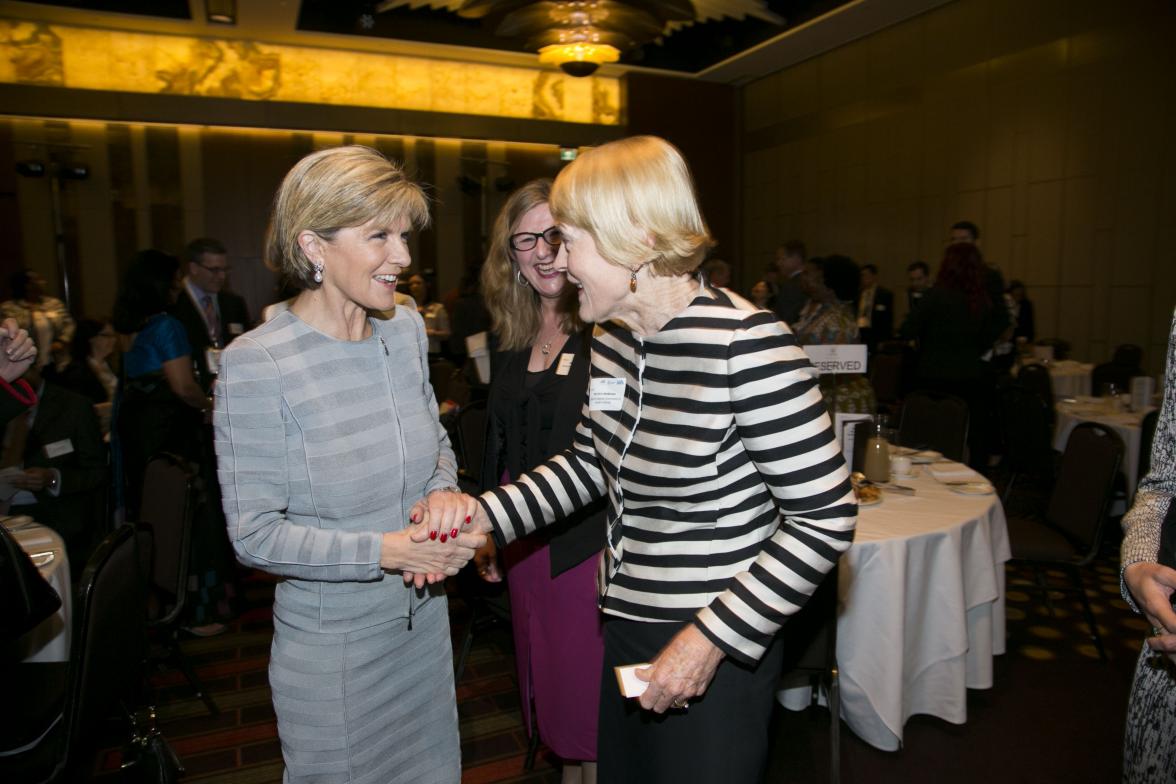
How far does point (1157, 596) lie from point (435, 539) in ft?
4.13

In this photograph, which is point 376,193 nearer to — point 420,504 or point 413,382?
point 413,382

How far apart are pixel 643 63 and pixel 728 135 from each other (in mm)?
2032

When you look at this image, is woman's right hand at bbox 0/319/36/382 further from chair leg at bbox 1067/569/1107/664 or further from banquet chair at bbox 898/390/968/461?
chair leg at bbox 1067/569/1107/664

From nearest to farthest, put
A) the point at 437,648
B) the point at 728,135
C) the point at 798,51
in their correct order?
the point at 437,648 < the point at 798,51 < the point at 728,135

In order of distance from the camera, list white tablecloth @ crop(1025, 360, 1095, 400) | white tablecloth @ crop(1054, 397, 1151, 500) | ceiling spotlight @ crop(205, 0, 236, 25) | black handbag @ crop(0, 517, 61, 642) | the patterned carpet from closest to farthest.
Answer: black handbag @ crop(0, 517, 61, 642)
the patterned carpet
white tablecloth @ crop(1054, 397, 1151, 500)
white tablecloth @ crop(1025, 360, 1095, 400)
ceiling spotlight @ crop(205, 0, 236, 25)

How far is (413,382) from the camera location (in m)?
1.71

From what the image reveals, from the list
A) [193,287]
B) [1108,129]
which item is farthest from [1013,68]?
[193,287]

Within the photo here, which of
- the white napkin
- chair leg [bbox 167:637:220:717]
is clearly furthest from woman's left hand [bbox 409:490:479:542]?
the white napkin

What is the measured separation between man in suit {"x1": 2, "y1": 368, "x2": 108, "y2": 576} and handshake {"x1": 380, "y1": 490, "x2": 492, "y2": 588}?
7.75 ft

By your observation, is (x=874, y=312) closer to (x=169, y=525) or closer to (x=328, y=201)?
(x=169, y=525)

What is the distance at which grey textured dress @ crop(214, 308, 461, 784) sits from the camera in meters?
1.44

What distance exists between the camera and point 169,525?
298 cm

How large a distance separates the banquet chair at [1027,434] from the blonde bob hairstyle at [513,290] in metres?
3.34

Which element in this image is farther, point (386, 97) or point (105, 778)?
point (386, 97)
